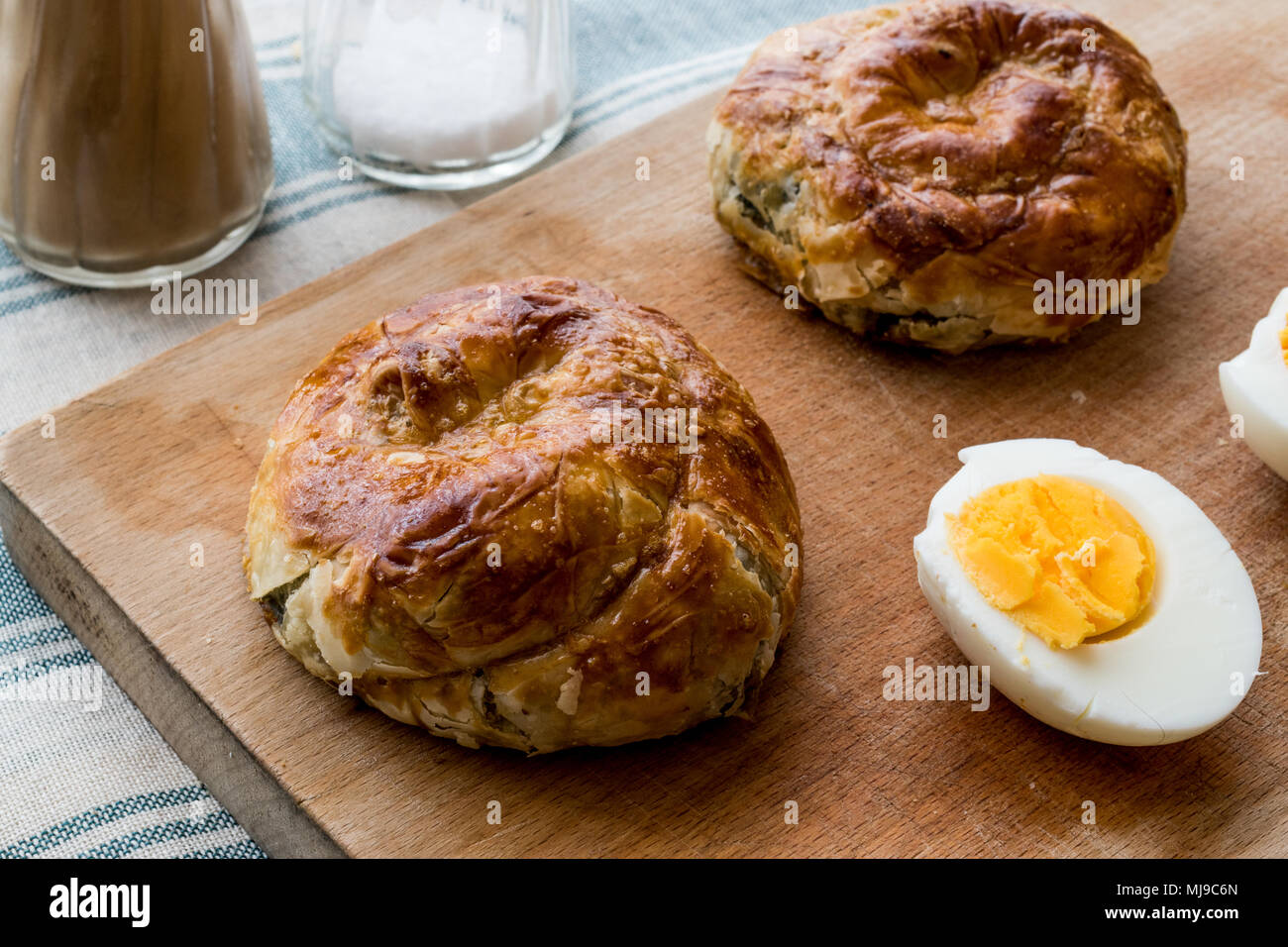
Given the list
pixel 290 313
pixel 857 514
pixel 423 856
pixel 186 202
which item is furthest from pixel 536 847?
pixel 186 202

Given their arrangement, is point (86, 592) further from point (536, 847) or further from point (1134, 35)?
point (1134, 35)

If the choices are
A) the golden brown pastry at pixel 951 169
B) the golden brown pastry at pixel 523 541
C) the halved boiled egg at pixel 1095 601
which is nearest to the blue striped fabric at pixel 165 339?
the golden brown pastry at pixel 523 541

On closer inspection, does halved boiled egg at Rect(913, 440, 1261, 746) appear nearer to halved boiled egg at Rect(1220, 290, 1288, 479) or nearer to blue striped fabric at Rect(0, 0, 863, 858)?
halved boiled egg at Rect(1220, 290, 1288, 479)

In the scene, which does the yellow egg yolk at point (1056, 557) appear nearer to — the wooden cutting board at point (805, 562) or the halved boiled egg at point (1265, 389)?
the wooden cutting board at point (805, 562)

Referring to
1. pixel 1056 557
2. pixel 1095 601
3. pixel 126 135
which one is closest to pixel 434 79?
pixel 126 135

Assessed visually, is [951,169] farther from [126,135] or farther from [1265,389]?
[126,135]

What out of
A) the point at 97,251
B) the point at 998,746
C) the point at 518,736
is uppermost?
the point at 97,251
